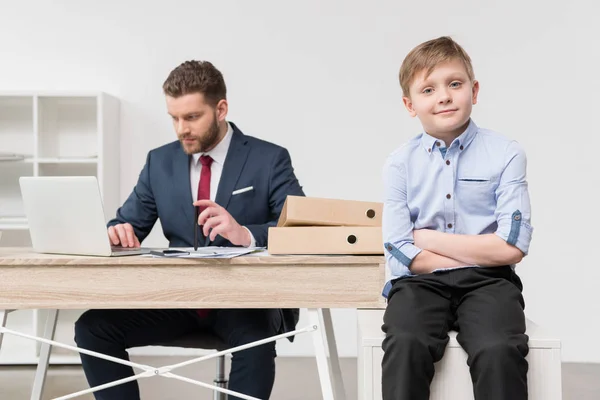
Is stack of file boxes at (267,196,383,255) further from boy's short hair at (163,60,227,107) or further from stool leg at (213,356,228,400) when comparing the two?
boy's short hair at (163,60,227,107)

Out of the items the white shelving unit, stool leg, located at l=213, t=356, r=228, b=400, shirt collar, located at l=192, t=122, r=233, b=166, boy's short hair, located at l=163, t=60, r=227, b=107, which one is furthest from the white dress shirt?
the white shelving unit

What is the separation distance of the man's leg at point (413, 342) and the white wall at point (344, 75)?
2838 millimetres

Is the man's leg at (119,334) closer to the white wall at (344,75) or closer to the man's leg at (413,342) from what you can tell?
the man's leg at (413,342)

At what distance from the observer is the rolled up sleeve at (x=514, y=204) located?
180cm

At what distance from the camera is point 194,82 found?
2.65m

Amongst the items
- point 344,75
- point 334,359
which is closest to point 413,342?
point 334,359

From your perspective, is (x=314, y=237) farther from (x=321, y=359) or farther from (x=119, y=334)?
(x=119, y=334)

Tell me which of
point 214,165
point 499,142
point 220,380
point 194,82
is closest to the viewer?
point 499,142

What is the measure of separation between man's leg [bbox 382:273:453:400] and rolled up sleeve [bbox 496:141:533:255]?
0.70 ft

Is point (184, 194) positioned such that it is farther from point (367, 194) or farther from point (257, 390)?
point (367, 194)

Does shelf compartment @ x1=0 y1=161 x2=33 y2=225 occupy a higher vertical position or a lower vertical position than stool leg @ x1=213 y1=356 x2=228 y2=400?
higher

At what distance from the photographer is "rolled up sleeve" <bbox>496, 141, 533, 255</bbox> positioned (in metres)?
1.80

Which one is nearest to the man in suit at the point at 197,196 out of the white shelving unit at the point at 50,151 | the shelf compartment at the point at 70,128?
the white shelving unit at the point at 50,151

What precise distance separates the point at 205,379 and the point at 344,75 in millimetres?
1876
